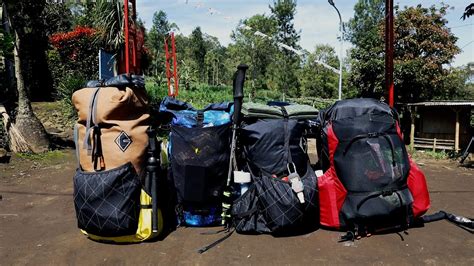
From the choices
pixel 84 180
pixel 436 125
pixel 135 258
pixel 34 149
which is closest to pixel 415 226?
pixel 135 258

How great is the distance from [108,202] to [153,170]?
1.43 ft

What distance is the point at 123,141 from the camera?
333 cm

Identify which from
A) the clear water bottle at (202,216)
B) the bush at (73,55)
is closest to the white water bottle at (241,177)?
the clear water bottle at (202,216)

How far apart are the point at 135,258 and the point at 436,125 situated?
1272cm

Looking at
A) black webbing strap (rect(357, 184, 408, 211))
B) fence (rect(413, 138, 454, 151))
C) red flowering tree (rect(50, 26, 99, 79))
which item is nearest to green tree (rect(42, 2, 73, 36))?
red flowering tree (rect(50, 26, 99, 79))

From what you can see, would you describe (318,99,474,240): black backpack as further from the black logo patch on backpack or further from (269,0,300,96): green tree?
(269,0,300,96): green tree

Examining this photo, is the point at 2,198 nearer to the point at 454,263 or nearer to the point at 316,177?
the point at 316,177

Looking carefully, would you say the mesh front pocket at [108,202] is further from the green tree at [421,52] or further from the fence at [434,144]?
the green tree at [421,52]

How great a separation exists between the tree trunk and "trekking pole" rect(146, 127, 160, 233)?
4523 millimetres

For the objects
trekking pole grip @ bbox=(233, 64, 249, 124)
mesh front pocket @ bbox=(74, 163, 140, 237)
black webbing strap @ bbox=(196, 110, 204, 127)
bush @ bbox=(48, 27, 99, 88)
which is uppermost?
bush @ bbox=(48, 27, 99, 88)

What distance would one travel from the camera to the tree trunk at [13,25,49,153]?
717 centimetres

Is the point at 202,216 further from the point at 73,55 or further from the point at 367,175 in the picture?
the point at 73,55

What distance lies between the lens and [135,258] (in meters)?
3.03

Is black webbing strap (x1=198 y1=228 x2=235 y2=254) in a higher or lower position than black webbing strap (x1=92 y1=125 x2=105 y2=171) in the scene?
lower
